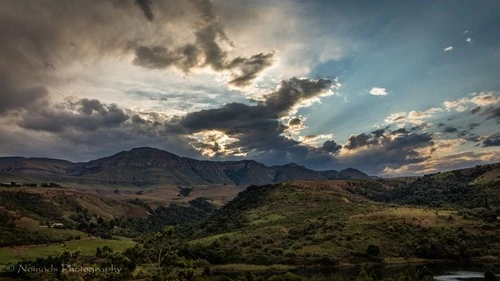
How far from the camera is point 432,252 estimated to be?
134250mm

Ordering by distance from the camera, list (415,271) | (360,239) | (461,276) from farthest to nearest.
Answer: (360,239) < (415,271) < (461,276)

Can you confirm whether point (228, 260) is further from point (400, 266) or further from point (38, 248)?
point (38, 248)

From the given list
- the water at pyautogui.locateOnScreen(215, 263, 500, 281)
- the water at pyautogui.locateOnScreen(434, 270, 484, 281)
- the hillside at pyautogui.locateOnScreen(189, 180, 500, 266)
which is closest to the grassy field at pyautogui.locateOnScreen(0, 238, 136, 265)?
the hillside at pyautogui.locateOnScreen(189, 180, 500, 266)

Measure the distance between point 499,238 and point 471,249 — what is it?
50.8 ft

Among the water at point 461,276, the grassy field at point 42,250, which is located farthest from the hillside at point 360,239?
the grassy field at point 42,250

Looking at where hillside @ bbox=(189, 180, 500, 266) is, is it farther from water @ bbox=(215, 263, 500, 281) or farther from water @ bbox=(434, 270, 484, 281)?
water @ bbox=(434, 270, 484, 281)

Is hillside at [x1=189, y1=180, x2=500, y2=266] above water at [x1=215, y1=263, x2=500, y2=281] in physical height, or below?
above

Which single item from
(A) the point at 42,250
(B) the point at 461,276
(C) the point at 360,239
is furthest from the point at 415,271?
(A) the point at 42,250

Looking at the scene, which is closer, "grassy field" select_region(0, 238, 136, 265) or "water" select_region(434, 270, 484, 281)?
"water" select_region(434, 270, 484, 281)

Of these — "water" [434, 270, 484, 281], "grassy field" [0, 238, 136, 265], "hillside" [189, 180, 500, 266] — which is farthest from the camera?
"grassy field" [0, 238, 136, 265]

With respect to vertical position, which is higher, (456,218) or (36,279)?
(456,218)

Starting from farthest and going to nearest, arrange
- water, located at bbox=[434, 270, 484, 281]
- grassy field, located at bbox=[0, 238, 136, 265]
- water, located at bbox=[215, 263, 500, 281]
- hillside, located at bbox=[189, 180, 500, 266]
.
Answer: grassy field, located at bbox=[0, 238, 136, 265] → hillside, located at bbox=[189, 180, 500, 266] → water, located at bbox=[215, 263, 500, 281] → water, located at bbox=[434, 270, 484, 281]

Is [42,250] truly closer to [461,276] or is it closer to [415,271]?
[415,271]

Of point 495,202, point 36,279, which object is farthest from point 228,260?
point 495,202
